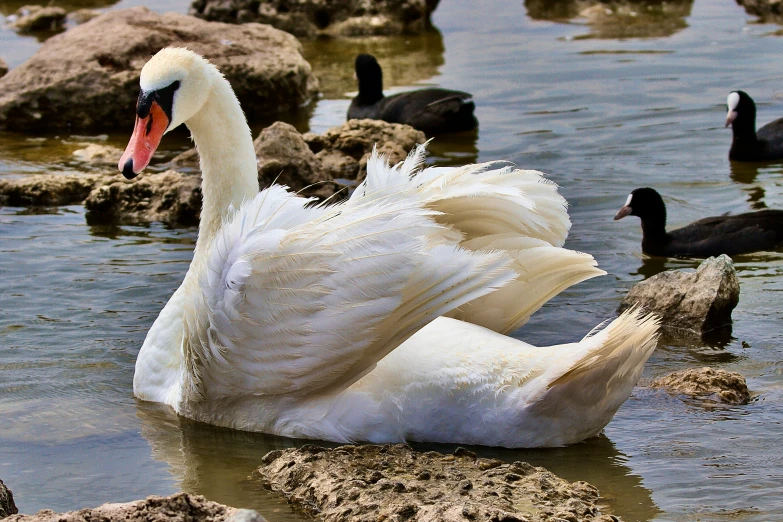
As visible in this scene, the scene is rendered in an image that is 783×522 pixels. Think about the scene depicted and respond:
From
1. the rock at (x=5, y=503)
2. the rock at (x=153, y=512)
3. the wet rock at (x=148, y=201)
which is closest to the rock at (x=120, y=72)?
the wet rock at (x=148, y=201)

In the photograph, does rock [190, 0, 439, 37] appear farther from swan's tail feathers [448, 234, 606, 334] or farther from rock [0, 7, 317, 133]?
swan's tail feathers [448, 234, 606, 334]

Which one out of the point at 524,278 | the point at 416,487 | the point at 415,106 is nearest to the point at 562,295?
the point at 524,278

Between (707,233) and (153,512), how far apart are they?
6.23 m

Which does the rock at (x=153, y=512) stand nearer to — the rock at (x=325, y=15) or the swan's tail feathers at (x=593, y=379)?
the swan's tail feathers at (x=593, y=379)

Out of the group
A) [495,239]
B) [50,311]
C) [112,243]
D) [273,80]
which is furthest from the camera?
[273,80]

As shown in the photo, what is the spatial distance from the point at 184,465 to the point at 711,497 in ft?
Result: 7.78

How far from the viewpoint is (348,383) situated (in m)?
5.66

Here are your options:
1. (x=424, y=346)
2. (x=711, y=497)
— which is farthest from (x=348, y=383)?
(x=711, y=497)

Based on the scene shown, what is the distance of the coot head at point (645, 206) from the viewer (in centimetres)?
930

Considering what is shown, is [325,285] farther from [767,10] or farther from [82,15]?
[82,15]

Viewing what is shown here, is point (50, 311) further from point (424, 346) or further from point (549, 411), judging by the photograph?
point (549, 411)

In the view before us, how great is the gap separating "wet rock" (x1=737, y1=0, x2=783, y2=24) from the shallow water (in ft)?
1.13

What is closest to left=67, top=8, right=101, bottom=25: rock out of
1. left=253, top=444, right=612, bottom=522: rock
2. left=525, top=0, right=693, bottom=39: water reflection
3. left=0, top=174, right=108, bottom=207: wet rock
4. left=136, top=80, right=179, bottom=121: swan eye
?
left=525, top=0, right=693, bottom=39: water reflection

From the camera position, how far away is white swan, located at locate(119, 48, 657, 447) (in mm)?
5344
